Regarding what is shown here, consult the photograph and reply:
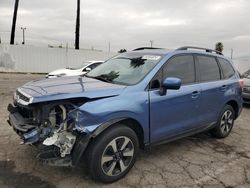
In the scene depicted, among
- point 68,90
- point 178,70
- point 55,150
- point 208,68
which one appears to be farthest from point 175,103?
point 55,150

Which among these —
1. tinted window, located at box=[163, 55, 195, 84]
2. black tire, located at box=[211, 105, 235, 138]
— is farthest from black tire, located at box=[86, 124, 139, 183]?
black tire, located at box=[211, 105, 235, 138]

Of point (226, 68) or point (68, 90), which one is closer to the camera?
point (68, 90)

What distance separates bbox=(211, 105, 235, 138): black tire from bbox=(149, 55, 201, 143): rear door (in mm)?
934

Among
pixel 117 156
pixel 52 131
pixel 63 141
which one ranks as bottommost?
pixel 117 156

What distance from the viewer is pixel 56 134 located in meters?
3.40

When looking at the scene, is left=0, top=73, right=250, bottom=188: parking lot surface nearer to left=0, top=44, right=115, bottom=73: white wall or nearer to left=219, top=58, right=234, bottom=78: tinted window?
left=219, top=58, right=234, bottom=78: tinted window

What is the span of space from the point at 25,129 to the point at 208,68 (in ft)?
11.3

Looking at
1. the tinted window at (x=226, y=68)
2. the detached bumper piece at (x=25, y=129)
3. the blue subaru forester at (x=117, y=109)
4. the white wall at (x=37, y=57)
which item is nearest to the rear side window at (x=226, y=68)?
the tinted window at (x=226, y=68)

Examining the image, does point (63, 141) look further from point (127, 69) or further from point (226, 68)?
point (226, 68)

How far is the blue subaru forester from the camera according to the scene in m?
3.38

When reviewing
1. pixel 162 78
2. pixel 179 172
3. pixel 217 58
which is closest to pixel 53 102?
pixel 162 78

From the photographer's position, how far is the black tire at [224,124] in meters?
5.62

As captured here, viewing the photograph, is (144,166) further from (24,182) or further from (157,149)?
(24,182)

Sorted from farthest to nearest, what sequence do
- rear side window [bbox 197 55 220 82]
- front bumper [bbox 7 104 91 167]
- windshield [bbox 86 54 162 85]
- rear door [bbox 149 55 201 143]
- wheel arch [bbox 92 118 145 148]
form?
1. rear side window [bbox 197 55 220 82]
2. windshield [bbox 86 54 162 85]
3. rear door [bbox 149 55 201 143]
4. wheel arch [bbox 92 118 145 148]
5. front bumper [bbox 7 104 91 167]
